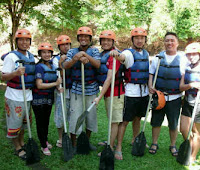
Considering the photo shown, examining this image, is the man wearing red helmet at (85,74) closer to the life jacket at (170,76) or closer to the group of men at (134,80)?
the group of men at (134,80)

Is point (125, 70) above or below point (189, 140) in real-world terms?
above

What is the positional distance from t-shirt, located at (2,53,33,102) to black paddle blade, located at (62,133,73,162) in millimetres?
916

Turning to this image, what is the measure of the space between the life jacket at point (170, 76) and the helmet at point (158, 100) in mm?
206

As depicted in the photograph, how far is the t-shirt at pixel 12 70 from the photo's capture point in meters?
3.43

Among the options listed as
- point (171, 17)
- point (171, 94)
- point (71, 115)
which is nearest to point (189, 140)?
point (171, 94)

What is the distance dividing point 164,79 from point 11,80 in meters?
2.72

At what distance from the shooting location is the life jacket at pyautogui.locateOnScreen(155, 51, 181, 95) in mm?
3887

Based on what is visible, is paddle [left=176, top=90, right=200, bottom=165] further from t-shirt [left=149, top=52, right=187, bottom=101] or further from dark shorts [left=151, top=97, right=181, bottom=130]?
t-shirt [left=149, top=52, right=187, bottom=101]

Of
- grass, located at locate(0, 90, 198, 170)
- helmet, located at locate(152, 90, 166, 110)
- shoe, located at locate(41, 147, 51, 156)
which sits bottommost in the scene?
grass, located at locate(0, 90, 198, 170)

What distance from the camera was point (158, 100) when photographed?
3.77 metres

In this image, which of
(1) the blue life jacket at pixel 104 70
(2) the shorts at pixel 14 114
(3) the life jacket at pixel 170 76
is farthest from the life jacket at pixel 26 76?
(3) the life jacket at pixel 170 76

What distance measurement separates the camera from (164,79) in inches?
156

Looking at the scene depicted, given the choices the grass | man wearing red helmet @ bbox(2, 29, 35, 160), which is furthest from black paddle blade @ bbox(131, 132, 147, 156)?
man wearing red helmet @ bbox(2, 29, 35, 160)

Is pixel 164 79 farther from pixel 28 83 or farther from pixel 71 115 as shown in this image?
pixel 28 83
